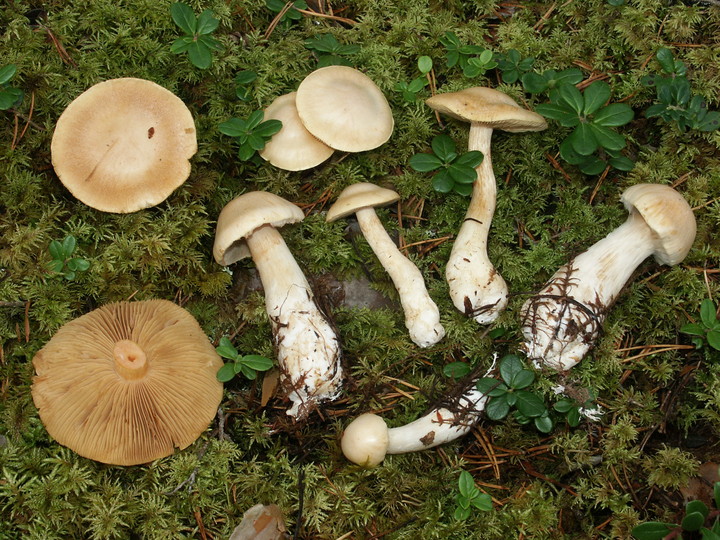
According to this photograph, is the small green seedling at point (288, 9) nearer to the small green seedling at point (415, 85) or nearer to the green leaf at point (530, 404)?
the small green seedling at point (415, 85)

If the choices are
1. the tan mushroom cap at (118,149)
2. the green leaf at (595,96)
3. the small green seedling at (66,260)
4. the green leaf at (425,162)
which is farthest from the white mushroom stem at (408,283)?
the small green seedling at (66,260)

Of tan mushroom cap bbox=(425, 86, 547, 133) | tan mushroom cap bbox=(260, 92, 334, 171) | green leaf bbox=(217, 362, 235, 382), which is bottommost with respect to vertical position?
green leaf bbox=(217, 362, 235, 382)

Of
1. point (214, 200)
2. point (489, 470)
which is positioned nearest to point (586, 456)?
point (489, 470)

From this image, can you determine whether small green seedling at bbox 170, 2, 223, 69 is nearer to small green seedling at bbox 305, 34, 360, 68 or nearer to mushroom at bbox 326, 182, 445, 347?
small green seedling at bbox 305, 34, 360, 68

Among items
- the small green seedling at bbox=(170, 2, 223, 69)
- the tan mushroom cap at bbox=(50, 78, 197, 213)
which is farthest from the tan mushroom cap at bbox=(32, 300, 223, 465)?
the small green seedling at bbox=(170, 2, 223, 69)

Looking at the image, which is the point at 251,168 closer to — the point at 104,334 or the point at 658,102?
the point at 104,334
